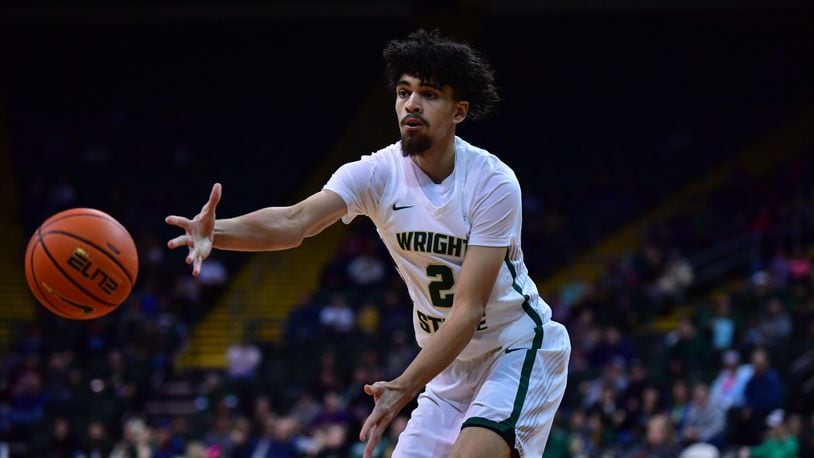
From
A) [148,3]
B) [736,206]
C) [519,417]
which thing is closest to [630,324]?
[736,206]

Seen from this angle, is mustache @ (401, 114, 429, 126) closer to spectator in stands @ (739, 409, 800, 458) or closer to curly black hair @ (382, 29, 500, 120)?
curly black hair @ (382, 29, 500, 120)

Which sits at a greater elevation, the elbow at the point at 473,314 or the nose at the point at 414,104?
the nose at the point at 414,104

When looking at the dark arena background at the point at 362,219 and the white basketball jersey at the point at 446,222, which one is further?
the dark arena background at the point at 362,219

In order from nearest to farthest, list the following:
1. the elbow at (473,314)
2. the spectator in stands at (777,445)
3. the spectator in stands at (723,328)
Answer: the elbow at (473,314) < the spectator in stands at (777,445) < the spectator in stands at (723,328)

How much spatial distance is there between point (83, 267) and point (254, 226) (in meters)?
0.96

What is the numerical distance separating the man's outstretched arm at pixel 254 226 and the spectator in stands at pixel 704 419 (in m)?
8.33

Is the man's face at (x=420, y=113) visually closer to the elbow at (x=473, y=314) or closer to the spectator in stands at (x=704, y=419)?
the elbow at (x=473, y=314)

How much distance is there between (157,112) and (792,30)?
14715 mm

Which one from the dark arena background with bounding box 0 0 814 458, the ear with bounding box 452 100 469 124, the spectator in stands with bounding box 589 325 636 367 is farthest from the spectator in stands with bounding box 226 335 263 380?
the ear with bounding box 452 100 469 124

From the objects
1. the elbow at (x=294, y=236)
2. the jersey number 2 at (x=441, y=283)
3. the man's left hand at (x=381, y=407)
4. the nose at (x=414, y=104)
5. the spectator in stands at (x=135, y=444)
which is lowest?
the spectator in stands at (x=135, y=444)

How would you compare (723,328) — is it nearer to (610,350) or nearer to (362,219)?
(610,350)

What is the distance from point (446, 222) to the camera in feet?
18.5

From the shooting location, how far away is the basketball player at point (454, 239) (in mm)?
5484

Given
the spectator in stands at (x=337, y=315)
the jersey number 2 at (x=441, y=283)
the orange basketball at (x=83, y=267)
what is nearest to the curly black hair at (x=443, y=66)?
the jersey number 2 at (x=441, y=283)
